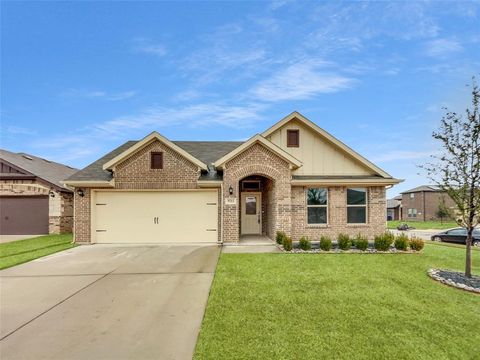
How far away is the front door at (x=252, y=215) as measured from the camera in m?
15.7

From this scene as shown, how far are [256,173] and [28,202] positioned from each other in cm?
1537

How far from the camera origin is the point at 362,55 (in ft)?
51.4

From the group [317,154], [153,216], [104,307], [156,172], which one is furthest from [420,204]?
[104,307]

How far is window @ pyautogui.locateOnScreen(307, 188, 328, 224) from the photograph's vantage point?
531 inches

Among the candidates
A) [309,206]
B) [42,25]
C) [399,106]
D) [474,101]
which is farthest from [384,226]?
[42,25]

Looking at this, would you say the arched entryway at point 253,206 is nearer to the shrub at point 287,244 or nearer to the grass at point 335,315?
the shrub at point 287,244

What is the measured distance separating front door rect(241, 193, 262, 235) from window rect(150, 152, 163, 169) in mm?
5230

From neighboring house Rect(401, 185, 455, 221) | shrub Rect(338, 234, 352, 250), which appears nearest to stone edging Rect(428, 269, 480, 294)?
shrub Rect(338, 234, 352, 250)

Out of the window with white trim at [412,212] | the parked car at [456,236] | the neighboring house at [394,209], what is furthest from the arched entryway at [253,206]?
the neighboring house at [394,209]

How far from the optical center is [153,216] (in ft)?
43.2

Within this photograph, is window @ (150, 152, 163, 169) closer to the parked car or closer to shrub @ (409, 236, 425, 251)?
shrub @ (409, 236, 425, 251)

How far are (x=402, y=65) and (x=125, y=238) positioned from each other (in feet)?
58.1

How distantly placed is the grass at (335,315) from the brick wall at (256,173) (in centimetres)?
390

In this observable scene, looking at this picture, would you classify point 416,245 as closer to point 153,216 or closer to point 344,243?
point 344,243
